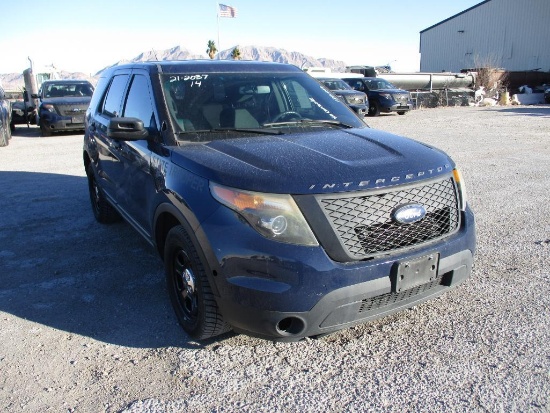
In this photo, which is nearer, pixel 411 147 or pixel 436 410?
pixel 436 410

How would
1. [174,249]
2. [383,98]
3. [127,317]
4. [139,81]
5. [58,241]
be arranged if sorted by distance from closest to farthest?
[174,249] < [127,317] < [139,81] < [58,241] < [383,98]

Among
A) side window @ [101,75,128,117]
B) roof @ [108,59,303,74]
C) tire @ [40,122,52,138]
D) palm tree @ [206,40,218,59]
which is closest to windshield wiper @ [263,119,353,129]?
roof @ [108,59,303,74]

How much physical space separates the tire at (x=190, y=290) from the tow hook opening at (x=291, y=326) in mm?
424

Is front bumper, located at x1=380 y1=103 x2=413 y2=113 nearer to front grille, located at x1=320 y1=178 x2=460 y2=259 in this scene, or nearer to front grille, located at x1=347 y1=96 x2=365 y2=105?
front grille, located at x1=347 y1=96 x2=365 y2=105

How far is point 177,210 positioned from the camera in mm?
3016

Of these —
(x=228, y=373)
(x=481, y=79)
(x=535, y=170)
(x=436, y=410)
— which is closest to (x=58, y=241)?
(x=228, y=373)

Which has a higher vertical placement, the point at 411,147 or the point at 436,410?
the point at 411,147

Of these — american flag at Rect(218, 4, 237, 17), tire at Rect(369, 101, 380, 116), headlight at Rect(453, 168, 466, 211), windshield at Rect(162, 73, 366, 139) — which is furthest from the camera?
american flag at Rect(218, 4, 237, 17)

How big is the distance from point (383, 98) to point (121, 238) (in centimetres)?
1783

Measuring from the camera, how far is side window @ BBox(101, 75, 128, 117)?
15.0 ft

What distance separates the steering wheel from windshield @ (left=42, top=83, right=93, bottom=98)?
559 inches

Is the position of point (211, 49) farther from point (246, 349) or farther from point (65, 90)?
point (246, 349)

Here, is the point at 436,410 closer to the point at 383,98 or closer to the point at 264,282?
the point at 264,282

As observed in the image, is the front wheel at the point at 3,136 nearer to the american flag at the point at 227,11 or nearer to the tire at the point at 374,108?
the tire at the point at 374,108
